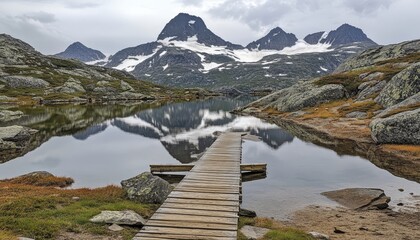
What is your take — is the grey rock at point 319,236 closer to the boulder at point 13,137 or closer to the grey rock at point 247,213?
the grey rock at point 247,213

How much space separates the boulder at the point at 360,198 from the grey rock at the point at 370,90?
6602 cm

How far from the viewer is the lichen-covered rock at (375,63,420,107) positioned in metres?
67.1

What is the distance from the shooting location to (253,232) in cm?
1822

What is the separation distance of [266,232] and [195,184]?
712 cm

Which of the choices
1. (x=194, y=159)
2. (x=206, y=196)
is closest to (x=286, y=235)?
(x=206, y=196)

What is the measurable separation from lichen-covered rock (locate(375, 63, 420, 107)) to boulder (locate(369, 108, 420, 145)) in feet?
78.9

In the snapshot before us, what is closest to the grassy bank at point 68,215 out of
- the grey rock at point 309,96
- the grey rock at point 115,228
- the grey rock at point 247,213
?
the grey rock at point 115,228

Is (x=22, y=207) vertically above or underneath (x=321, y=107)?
underneath

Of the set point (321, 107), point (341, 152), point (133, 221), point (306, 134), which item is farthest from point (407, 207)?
point (321, 107)

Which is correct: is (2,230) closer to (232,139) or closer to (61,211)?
(61,211)

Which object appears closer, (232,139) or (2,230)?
(2,230)

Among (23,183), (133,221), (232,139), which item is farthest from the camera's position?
(232,139)

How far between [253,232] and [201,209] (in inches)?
114

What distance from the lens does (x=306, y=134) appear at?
63.7m
